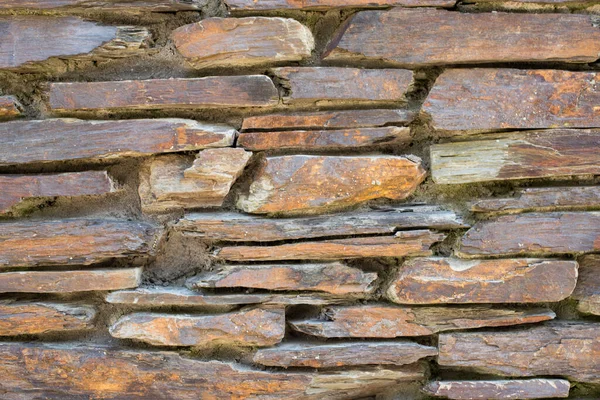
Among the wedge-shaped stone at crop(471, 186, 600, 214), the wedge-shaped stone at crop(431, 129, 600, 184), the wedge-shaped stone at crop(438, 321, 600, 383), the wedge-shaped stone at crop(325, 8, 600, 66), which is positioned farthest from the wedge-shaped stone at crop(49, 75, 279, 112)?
the wedge-shaped stone at crop(438, 321, 600, 383)

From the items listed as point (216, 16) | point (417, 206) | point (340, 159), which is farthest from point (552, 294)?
point (216, 16)

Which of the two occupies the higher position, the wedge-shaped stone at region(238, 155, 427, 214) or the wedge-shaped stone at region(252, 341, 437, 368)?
the wedge-shaped stone at region(238, 155, 427, 214)

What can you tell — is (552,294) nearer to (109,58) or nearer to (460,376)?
(460,376)

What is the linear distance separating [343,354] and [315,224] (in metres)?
0.47

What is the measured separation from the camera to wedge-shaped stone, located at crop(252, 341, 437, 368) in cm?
182

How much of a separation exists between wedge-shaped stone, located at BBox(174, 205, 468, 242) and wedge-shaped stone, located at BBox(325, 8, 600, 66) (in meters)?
0.54

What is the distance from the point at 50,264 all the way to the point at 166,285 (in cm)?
41

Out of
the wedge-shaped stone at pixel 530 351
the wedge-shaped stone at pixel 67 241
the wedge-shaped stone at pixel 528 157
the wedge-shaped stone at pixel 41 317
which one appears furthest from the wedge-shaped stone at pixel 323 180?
the wedge-shaped stone at pixel 41 317

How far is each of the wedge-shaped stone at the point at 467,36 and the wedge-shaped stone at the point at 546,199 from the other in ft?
1.47

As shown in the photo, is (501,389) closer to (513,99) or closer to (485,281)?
(485,281)

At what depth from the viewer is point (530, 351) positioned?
6.01ft

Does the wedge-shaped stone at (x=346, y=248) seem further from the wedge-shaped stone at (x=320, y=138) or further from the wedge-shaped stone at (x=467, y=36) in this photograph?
the wedge-shaped stone at (x=467, y=36)

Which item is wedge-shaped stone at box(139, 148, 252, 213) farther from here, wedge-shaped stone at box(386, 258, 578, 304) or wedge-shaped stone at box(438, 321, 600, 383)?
wedge-shaped stone at box(438, 321, 600, 383)

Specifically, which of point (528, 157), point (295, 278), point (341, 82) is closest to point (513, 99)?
point (528, 157)
